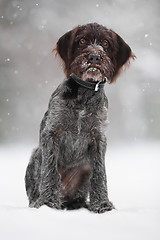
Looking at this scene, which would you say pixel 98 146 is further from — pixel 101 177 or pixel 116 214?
pixel 116 214

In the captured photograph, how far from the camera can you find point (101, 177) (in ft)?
17.1

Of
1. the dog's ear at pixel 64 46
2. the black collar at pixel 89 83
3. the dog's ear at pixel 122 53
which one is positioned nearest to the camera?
the black collar at pixel 89 83

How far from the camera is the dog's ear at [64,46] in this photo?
534 centimetres

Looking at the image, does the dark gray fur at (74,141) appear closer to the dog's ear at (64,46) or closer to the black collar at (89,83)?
the black collar at (89,83)

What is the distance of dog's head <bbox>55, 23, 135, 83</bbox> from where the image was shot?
4.98 meters

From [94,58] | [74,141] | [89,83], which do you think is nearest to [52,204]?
[74,141]

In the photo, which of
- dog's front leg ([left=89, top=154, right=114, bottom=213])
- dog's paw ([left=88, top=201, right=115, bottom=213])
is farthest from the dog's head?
dog's paw ([left=88, top=201, right=115, bottom=213])

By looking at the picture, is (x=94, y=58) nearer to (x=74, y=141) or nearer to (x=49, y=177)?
(x=74, y=141)

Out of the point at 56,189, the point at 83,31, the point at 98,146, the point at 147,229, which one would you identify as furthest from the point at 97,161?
the point at 83,31

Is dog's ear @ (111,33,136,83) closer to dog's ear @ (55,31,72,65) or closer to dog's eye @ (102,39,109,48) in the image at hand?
dog's eye @ (102,39,109,48)

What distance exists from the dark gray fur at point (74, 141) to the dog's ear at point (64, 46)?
0.27 metres

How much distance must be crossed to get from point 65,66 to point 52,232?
1.93m

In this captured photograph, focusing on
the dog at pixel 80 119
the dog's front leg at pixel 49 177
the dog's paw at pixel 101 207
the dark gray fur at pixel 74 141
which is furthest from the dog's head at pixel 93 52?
the dog's paw at pixel 101 207

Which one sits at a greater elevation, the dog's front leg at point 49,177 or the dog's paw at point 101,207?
the dog's front leg at point 49,177
